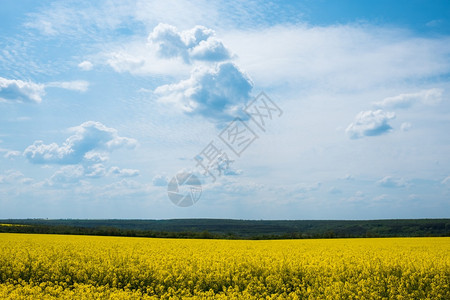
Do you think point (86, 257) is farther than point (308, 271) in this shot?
Yes

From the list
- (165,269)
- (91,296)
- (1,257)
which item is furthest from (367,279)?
(1,257)

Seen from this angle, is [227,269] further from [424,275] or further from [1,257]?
[1,257]

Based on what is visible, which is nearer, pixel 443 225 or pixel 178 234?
pixel 178 234

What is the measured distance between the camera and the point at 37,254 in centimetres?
1727

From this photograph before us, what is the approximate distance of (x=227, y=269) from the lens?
554 inches

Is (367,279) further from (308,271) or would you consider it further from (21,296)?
(21,296)

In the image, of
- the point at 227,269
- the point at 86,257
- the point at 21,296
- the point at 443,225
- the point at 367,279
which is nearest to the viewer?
the point at 21,296

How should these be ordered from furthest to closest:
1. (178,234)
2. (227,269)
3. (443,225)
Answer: (443,225) < (178,234) < (227,269)

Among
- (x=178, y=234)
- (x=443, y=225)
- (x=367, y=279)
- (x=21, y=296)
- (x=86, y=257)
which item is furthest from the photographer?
(x=443, y=225)

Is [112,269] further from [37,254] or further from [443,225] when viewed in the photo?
[443,225]

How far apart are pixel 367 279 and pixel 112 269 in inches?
386

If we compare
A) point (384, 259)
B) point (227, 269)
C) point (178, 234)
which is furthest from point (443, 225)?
point (227, 269)

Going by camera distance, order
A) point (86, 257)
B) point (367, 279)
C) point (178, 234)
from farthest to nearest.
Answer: point (178, 234), point (86, 257), point (367, 279)

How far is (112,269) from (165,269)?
216 centimetres
